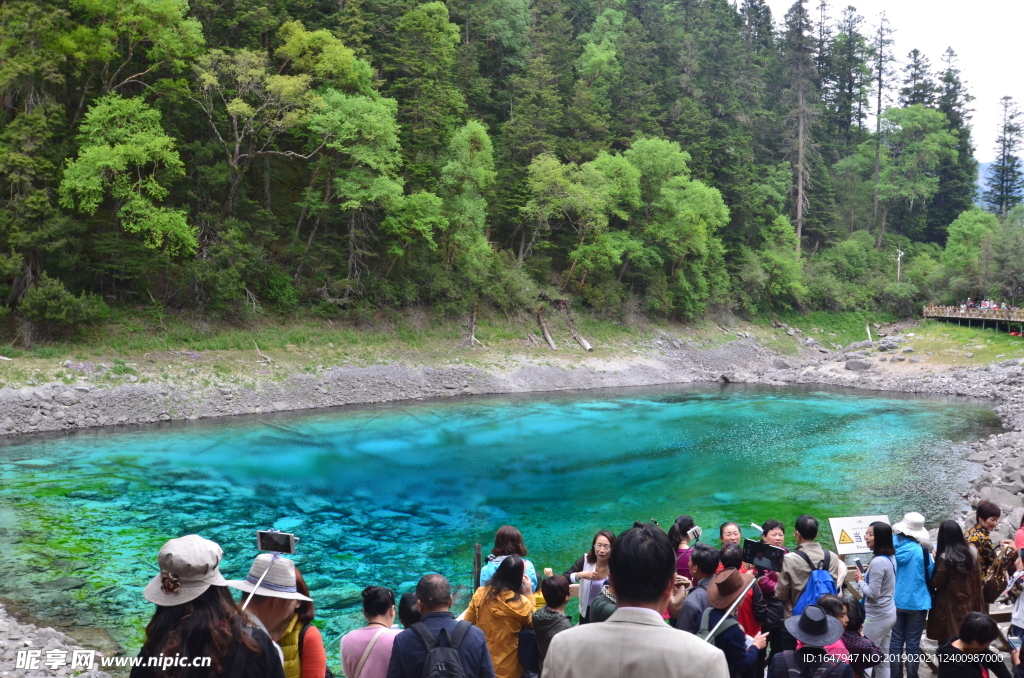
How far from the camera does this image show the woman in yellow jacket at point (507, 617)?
4.71 m

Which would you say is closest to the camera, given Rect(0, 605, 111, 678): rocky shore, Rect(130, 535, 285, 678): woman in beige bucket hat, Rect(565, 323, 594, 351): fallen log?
Rect(130, 535, 285, 678): woman in beige bucket hat

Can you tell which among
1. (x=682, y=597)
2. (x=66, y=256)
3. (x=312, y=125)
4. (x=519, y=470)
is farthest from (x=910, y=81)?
(x=682, y=597)

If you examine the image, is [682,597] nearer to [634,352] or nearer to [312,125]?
[312,125]

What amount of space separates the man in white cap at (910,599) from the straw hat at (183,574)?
17.8ft

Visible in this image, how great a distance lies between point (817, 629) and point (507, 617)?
196 cm

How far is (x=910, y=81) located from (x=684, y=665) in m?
76.3

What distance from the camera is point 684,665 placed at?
2.21m

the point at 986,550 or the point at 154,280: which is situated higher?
the point at 154,280

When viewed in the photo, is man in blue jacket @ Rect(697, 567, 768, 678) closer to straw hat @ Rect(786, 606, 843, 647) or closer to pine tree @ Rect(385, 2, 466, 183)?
straw hat @ Rect(786, 606, 843, 647)

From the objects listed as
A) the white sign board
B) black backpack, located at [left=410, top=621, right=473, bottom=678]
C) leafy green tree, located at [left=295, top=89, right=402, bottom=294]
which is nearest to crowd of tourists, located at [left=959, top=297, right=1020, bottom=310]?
leafy green tree, located at [left=295, top=89, right=402, bottom=294]

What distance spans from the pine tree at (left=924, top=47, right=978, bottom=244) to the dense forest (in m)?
0.23

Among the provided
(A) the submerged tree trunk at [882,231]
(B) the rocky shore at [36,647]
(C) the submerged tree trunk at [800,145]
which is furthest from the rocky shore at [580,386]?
(A) the submerged tree trunk at [882,231]

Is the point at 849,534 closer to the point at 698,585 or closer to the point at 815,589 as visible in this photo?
the point at 815,589

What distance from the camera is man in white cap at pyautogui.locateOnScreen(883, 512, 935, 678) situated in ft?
18.6
